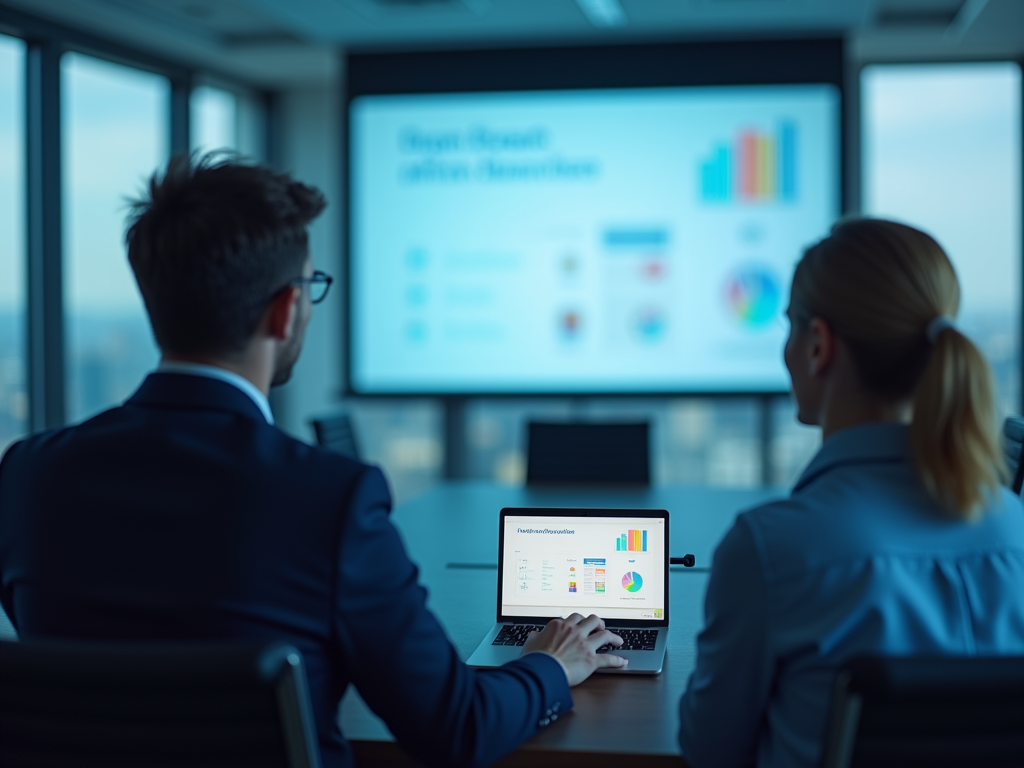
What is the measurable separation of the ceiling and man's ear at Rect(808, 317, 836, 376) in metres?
4.16

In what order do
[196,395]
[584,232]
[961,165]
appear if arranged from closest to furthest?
1. [196,395]
2. [584,232]
3. [961,165]

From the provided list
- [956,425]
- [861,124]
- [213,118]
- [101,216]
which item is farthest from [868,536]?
[213,118]

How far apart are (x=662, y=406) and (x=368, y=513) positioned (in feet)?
17.1

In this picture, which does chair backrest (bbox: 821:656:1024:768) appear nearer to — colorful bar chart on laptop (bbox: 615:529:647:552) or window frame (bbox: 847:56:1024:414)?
colorful bar chart on laptop (bbox: 615:529:647:552)

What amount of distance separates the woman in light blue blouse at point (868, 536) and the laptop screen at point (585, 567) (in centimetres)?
52

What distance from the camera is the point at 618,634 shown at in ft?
5.90

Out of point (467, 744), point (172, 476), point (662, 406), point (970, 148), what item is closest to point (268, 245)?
point (172, 476)

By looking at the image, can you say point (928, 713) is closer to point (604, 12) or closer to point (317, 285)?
point (317, 285)

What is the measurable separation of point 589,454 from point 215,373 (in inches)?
115

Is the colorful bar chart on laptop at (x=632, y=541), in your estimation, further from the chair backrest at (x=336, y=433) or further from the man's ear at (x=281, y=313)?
the chair backrest at (x=336, y=433)

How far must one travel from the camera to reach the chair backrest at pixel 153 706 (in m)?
0.98

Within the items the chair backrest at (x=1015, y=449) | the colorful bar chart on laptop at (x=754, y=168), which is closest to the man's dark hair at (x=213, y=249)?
the chair backrest at (x=1015, y=449)

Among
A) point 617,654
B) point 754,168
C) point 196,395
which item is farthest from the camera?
point 754,168

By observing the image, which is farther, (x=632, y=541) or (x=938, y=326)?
(x=632, y=541)
